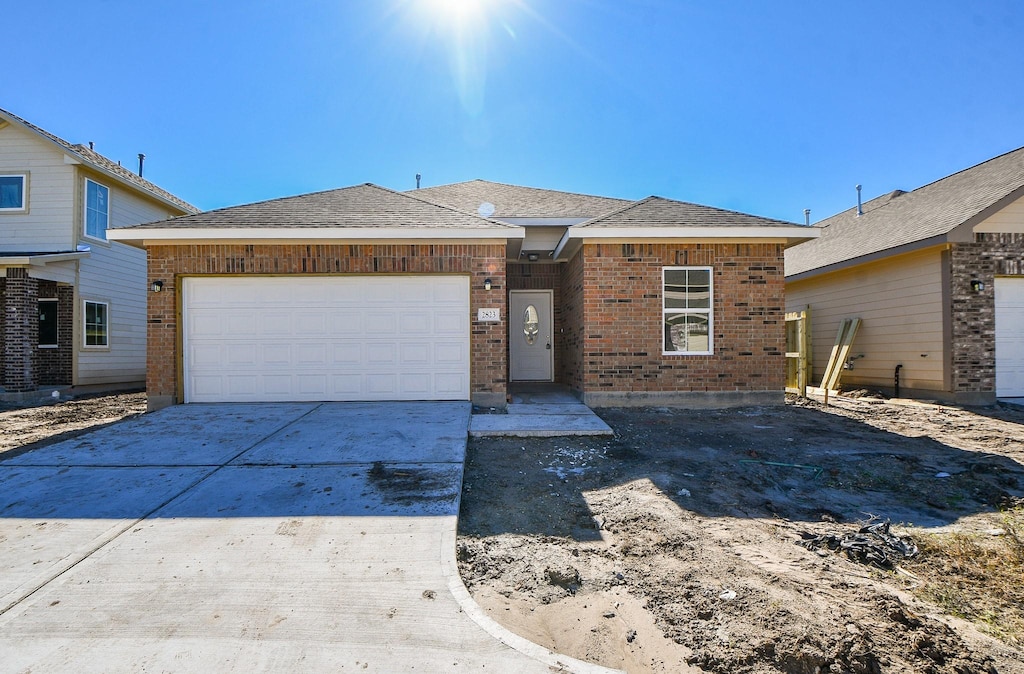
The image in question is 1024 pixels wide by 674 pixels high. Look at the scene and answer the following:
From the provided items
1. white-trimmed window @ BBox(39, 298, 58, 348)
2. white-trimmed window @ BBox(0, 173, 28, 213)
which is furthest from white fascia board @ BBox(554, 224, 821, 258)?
white-trimmed window @ BBox(0, 173, 28, 213)

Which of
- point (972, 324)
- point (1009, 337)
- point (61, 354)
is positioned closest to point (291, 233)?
point (61, 354)

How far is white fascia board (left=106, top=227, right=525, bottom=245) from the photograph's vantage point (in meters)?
8.12

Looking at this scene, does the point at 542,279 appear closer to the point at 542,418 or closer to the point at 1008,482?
the point at 542,418

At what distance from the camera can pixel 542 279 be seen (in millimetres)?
11344

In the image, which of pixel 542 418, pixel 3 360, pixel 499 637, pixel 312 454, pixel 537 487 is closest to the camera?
pixel 499 637

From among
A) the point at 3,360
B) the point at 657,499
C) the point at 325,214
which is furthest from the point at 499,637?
the point at 3,360

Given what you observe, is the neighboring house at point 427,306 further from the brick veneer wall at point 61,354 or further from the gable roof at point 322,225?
the brick veneer wall at point 61,354

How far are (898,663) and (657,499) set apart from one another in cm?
220

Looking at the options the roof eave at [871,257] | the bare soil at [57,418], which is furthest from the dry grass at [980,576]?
the bare soil at [57,418]

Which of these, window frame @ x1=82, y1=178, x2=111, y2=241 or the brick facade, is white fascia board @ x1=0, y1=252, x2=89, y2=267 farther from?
the brick facade

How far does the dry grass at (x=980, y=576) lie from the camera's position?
2691 mm

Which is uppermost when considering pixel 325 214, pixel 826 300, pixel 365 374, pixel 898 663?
pixel 325 214

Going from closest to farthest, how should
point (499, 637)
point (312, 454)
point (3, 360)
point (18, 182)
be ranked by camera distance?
point (499, 637)
point (312, 454)
point (3, 360)
point (18, 182)

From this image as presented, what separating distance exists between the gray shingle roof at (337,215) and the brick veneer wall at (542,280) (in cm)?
262
